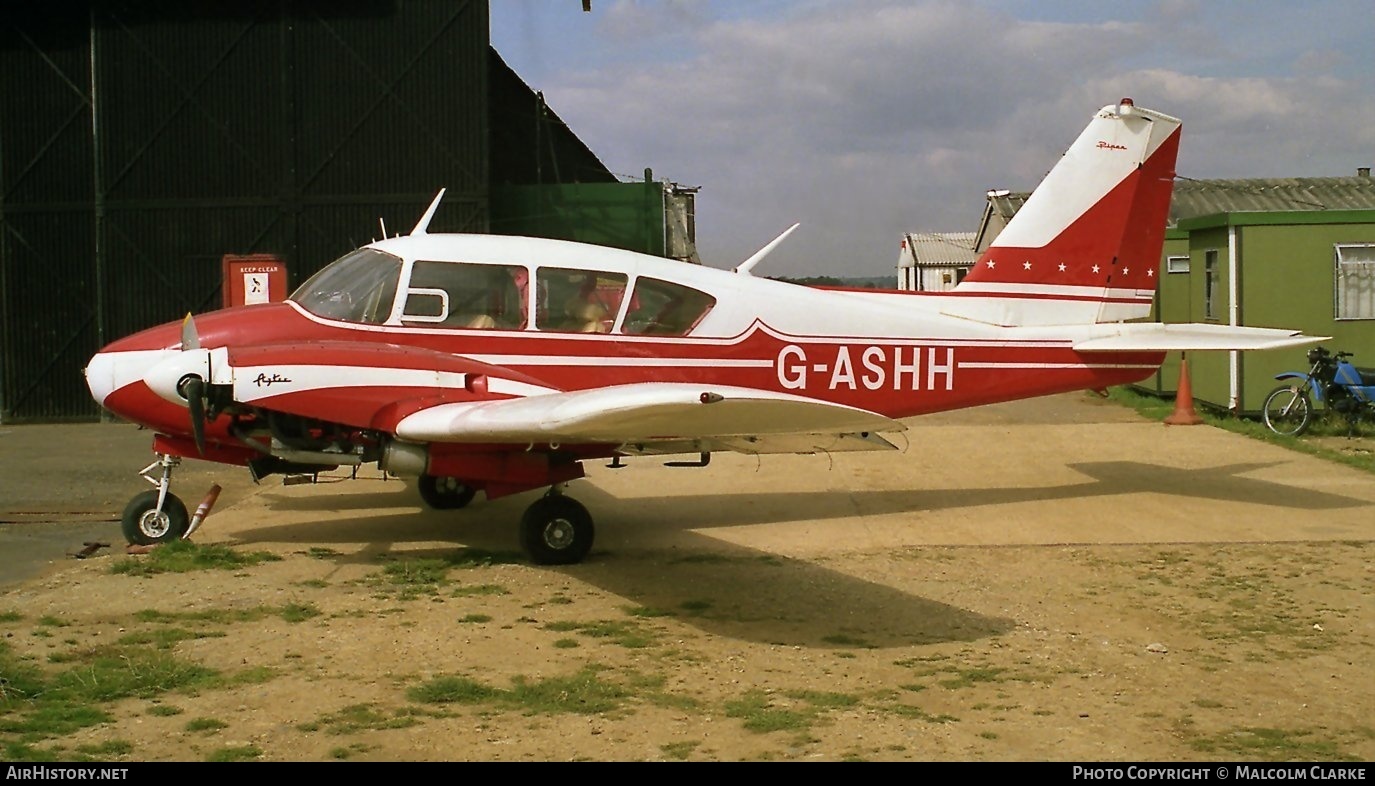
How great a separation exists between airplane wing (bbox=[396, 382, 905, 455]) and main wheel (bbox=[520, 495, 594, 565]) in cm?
108

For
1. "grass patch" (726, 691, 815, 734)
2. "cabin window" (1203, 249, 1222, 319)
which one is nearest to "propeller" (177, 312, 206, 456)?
"grass patch" (726, 691, 815, 734)

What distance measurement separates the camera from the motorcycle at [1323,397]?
1425 centimetres

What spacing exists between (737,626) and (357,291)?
390cm

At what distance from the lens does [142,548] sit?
8883 millimetres

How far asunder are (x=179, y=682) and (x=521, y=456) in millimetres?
3089

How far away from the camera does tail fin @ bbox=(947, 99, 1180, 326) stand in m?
10.6

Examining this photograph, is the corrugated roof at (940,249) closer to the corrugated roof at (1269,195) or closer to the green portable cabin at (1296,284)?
the corrugated roof at (1269,195)

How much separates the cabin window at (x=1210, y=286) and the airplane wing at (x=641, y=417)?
1128cm

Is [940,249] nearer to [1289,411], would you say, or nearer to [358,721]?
[1289,411]

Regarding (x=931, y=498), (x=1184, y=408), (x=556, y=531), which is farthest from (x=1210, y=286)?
(x=556, y=531)

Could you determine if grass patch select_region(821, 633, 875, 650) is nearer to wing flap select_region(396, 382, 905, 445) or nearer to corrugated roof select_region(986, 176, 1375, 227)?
wing flap select_region(396, 382, 905, 445)

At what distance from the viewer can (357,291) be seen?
28.8 ft

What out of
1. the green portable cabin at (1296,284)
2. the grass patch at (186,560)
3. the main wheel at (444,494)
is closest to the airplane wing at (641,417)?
the grass patch at (186,560)
